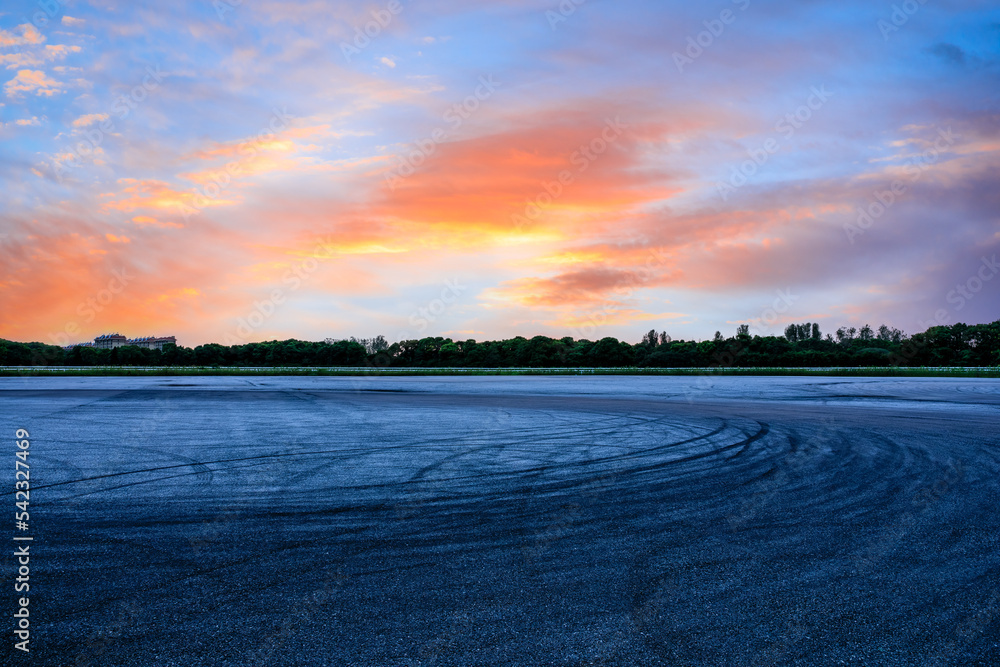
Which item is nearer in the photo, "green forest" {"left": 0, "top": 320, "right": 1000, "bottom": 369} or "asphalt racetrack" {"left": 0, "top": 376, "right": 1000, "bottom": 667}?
"asphalt racetrack" {"left": 0, "top": 376, "right": 1000, "bottom": 667}

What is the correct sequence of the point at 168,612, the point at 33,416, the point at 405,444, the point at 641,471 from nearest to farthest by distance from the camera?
the point at 168,612 < the point at 641,471 < the point at 405,444 < the point at 33,416

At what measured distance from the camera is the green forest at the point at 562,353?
11656cm

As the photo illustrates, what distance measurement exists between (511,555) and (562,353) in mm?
138447

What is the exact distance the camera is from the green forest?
116562 mm

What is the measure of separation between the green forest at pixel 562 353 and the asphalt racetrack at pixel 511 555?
102073mm

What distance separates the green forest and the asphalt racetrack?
102m

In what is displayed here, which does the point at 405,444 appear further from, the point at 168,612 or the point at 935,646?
the point at 935,646

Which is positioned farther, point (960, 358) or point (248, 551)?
point (960, 358)

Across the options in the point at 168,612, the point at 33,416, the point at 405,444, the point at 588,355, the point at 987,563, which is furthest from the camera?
the point at 588,355

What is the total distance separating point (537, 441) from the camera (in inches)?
552

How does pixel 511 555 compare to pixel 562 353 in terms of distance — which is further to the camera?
pixel 562 353

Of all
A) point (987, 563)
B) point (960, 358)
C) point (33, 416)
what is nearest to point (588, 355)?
point (960, 358)

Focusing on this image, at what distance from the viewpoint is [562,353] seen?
14338cm

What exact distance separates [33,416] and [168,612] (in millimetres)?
20125
